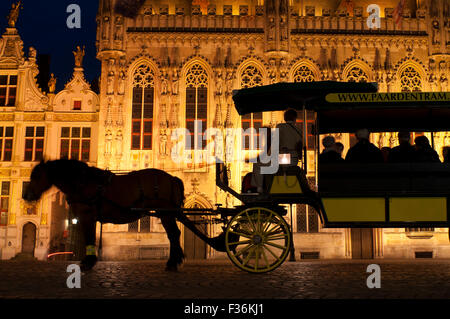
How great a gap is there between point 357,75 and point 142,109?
10641 millimetres

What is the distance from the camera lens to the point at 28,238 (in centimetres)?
2356

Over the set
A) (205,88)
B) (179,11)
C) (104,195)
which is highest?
(179,11)

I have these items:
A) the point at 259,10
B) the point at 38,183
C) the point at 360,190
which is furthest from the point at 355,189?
the point at 259,10

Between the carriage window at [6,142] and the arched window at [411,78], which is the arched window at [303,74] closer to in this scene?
the arched window at [411,78]

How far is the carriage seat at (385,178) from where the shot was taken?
7078 millimetres

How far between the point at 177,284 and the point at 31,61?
2141 cm

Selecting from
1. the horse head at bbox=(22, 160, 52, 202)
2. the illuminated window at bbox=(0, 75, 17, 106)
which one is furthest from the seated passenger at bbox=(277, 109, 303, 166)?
the illuminated window at bbox=(0, 75, 17, 106)

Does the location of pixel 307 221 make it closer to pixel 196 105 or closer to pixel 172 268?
pixel 196 105

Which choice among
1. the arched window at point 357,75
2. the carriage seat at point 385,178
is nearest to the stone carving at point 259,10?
the arched window at point 357,75

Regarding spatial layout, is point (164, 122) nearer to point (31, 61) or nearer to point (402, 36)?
point (31, 61)

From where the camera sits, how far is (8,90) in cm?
2414

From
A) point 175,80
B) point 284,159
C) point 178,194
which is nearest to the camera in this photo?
point 284,159
